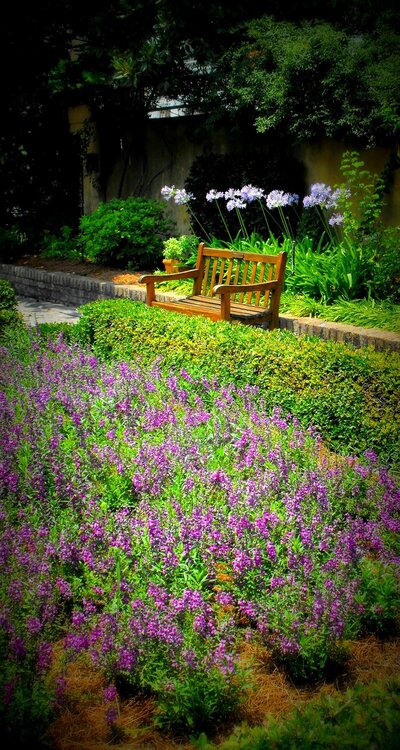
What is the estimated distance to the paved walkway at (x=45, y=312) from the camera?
9.89 metres

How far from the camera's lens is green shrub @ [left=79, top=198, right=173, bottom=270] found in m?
11.1

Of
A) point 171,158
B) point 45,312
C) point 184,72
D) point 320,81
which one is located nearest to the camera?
point 320,81

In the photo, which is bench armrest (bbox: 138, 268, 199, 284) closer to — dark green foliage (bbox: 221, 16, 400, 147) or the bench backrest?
the bench backrest

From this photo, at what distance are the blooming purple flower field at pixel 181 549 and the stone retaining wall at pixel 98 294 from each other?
6.66 ft

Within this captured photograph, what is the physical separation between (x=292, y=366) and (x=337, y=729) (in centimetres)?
333

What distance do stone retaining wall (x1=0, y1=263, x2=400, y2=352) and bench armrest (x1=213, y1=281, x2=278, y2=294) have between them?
0.61 meters

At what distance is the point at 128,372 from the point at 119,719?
3.23m

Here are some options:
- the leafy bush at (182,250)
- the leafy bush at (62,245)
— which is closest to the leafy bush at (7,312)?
the leafy bush at (182,250)

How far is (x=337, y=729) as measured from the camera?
2.01 m

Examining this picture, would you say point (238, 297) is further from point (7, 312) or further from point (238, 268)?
point (7, 312)

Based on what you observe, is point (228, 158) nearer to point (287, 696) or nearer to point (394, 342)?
point (394, 342)

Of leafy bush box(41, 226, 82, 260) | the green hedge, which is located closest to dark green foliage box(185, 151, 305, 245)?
leafy bush box(41, 226, 82, 260)

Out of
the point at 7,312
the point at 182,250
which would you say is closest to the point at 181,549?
the point at 7,312

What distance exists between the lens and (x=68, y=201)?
15133 millimetres
